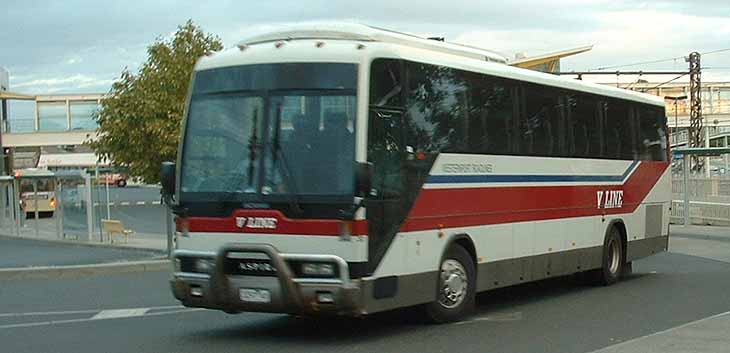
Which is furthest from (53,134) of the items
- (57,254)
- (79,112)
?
(57,254)

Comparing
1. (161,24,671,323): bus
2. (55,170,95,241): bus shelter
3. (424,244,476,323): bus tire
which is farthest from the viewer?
(55,170,95,241): bus shelter

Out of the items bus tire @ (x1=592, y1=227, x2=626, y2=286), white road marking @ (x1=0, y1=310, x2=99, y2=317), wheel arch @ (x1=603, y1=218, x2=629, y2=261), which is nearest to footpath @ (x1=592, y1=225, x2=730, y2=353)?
bus tire @ (x1=592, y1=227, x2=626, y2=286)

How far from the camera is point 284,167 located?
35.4 feet

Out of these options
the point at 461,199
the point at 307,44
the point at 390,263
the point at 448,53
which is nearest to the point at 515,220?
the point at 461,199

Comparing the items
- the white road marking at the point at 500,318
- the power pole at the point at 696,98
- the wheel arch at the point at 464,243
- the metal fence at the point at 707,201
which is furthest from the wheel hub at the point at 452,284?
the power pole at the point at 696,98

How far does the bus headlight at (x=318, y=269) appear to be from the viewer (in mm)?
10523

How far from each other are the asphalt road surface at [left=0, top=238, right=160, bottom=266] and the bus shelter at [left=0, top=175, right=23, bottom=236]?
511cm

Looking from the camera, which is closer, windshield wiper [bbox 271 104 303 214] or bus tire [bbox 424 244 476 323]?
windshield wiper [bbox 271 104 303 214]

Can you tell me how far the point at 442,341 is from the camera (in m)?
11.1

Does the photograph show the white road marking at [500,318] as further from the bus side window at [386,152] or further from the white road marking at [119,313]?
the white road marking at [119,313]

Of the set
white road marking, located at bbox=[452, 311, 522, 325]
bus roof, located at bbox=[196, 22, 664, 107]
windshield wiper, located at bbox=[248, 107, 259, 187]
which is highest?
bus roof, located at bbox=[196, 22, 664, 107]

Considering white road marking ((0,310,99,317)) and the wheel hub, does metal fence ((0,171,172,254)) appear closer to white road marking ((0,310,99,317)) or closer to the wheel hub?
white road marking ((0,310,99,317))

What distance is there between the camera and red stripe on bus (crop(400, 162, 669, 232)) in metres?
11.9

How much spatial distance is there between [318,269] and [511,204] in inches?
158
